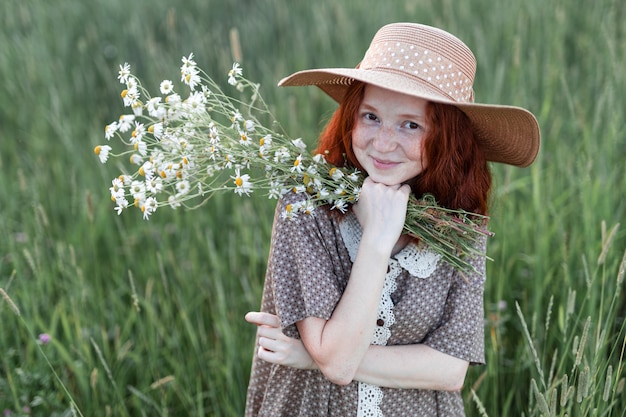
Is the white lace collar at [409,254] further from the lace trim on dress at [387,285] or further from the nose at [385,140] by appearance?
the nose at [385,140]

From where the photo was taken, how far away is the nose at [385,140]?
161 centimetres

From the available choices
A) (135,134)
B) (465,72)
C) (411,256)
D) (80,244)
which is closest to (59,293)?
(80,244)

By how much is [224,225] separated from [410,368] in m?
1.62

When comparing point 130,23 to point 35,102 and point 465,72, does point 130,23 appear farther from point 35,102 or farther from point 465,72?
point 465,72

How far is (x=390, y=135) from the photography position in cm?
162

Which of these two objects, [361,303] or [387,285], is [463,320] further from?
[361,303]

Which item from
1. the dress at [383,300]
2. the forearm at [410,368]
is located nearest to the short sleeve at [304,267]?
the dress at [383,300]

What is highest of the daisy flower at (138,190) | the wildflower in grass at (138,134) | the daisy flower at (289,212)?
the wildflower in grass at (138,134)

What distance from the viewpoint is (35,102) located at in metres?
3.71

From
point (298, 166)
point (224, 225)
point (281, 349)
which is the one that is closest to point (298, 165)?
point (298, 166)

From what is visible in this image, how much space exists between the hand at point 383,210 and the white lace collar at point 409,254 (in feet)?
Result: 0.23

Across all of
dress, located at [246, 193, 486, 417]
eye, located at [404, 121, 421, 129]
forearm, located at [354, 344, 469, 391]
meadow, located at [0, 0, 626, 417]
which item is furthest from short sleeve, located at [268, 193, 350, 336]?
meadow, located at [0, 0, 626, 417]

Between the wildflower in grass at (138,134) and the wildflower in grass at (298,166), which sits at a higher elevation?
the wildflower in grass at (138,134)

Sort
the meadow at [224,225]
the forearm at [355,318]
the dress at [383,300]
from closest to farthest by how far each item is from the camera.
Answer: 1. the forearm at [355,318]
2. the dress at [383,300]
3. the meadow at [224,225]
